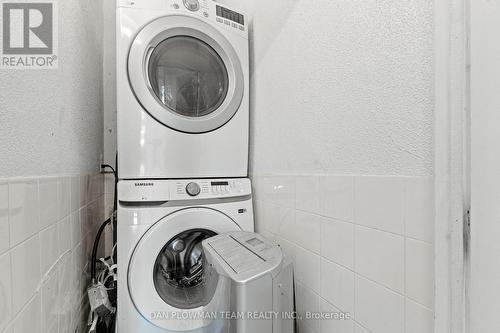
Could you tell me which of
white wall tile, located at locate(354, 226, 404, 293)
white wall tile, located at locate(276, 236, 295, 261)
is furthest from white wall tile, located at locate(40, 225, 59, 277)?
white wall tile, located at locate(354, 226, 404, 293)

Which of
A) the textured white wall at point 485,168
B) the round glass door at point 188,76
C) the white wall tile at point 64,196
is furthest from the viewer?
the round glass door at point 188,76

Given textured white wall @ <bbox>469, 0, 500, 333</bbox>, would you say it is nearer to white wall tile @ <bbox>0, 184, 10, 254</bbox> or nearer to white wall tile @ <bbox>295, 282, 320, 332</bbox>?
white wall tile @ <bbox>295, 282, 320, 332</bbox>

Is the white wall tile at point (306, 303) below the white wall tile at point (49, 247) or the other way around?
below

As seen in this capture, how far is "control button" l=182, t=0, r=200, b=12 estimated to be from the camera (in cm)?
121

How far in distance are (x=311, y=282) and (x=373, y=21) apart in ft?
2.50

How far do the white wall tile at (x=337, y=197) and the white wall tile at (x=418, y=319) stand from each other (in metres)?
0.22

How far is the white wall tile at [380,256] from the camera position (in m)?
0.58

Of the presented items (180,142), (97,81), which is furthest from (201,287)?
(97,81)

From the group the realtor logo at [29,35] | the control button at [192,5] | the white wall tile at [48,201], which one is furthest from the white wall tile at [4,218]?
the control button at [192,5]

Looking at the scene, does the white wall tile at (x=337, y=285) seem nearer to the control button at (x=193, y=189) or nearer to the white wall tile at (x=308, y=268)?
the white wall tile at (x=308, y=268)

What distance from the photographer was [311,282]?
2.88 ft

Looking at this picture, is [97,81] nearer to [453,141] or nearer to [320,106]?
[320,106]

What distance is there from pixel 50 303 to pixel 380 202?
91 cm

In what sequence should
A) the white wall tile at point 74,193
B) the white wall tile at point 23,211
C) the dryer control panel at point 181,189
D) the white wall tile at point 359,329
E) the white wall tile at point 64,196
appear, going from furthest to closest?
the dryer control panel at point 181,189 → the white wall tile at point 74,193 → the white wall tile at point 64,196 → the white wall tile at point 359,329 → the white wall tile at point 23,211
